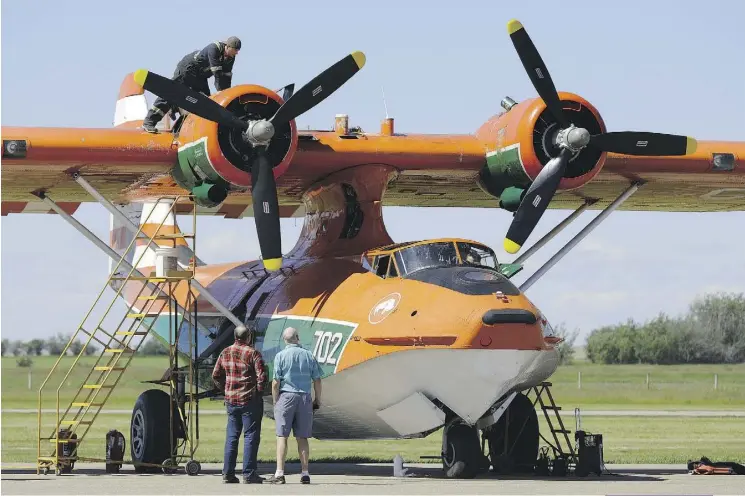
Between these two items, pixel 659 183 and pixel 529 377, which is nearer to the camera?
pixel 529 377

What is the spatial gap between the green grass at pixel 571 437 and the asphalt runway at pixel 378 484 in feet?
13.4

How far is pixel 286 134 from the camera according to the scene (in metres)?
20.1

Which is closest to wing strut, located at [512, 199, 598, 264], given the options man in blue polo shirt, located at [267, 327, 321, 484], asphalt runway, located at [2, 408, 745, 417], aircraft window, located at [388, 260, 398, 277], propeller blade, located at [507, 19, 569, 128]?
propeller blade, located at [507, 19, 569, 128]

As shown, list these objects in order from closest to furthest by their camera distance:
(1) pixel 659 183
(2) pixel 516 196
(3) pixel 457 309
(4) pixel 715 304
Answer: (3) pixel 457 309
(2) pixel 516 196
(1) pixel 659 183
(4) pixel 715 304

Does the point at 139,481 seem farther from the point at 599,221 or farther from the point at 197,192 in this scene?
the point at 599,221

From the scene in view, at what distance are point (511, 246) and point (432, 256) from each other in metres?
2.62

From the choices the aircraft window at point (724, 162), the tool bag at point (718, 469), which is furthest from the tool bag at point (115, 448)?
the aircraft window at point (724, 162)

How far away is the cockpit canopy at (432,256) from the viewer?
1853cm

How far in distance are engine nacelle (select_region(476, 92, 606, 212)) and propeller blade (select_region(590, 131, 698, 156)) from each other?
318 mm

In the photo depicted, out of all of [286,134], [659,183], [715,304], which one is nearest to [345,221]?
[286,134]

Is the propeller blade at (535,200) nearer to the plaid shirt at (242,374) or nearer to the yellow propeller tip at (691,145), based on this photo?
the yellow propeller tip at (691,145)

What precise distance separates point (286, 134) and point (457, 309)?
4.26 meters

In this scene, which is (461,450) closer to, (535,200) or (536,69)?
(535,200)

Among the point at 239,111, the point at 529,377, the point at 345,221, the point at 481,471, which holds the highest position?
the point at 239,111
